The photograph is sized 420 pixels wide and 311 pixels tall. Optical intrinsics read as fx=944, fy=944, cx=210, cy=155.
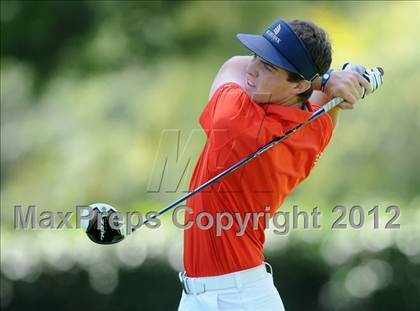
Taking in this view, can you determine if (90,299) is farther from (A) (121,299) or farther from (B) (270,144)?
(B) (270,144)

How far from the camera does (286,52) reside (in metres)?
3.67

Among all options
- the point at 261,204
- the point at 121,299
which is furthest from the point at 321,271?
the point at 261,204

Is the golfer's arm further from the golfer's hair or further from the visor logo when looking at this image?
the visor logo

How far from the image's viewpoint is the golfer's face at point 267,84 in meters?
3.73

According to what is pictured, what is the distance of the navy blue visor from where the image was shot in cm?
367

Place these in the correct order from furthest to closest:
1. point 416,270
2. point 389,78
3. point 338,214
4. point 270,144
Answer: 1. point 389,78
2. point 338,214
3. point 416,270
4. point 270,144

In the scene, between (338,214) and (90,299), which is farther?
(338,214)

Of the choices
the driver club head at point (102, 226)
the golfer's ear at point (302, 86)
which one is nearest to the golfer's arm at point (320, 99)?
the golfer's ear at point (302, 86)

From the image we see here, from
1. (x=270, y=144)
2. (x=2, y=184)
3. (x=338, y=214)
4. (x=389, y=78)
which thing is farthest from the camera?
(x=2, y=184)

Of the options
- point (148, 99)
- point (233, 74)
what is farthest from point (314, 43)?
point (148, 99)

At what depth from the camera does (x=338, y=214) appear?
7.47 m

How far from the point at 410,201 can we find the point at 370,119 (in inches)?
37.3

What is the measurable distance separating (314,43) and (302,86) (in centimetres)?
18

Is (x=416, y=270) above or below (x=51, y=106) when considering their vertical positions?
below
